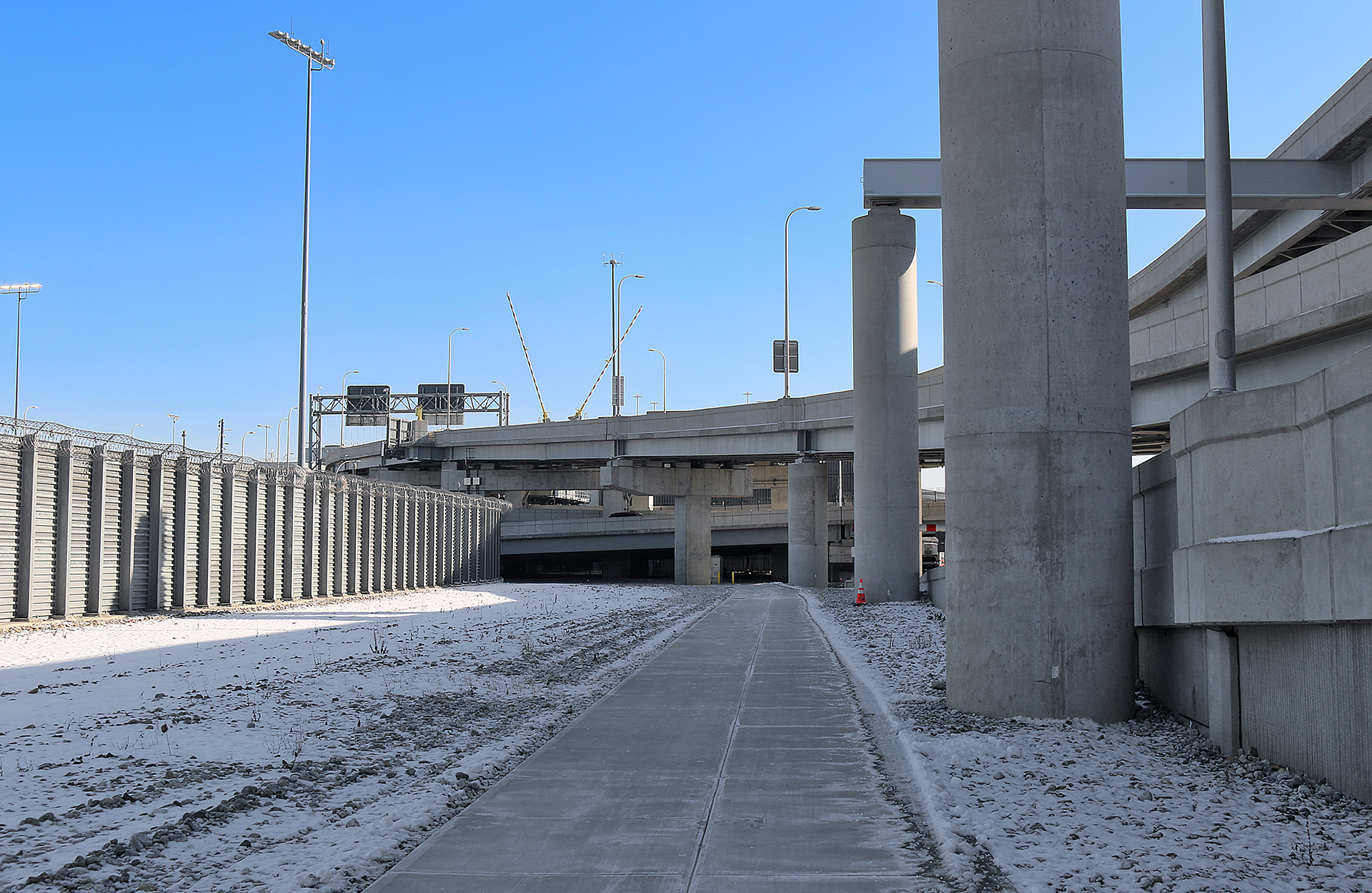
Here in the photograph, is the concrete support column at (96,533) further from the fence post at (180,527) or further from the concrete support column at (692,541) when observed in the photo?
the concrete support column at (692,541)

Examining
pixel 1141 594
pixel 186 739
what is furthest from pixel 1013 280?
pixel 186 739

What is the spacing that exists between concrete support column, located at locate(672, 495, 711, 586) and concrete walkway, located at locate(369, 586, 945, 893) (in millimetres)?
54258

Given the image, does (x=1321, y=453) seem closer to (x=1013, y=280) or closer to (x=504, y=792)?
(x=1013, y=280)

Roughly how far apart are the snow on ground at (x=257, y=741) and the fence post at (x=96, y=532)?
3.16 m

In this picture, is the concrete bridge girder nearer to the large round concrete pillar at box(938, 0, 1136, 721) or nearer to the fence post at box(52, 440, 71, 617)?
the fence post at box(52, 440, 71, 617)

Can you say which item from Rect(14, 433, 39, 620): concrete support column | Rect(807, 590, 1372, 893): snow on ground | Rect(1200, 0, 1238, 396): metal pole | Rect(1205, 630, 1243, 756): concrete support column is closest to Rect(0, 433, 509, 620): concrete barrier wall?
Rect(14, 433, 39, 620): concrete support column

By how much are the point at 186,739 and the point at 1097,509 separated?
9.59 m

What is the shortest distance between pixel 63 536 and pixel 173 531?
14.1 ft

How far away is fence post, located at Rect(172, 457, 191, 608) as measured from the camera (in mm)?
28141

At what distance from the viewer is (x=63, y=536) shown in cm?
2403

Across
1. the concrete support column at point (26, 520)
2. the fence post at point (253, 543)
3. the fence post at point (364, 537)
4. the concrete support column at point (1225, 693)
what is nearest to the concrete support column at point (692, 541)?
the fence post at point (364, 537)

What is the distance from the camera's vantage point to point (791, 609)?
32.7 m

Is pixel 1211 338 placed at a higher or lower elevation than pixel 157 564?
higher

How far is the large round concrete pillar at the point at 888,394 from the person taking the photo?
112 feet
